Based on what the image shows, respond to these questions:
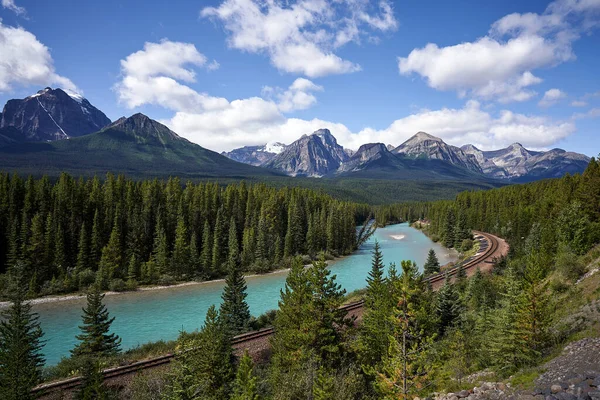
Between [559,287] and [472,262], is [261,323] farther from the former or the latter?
[472,262]

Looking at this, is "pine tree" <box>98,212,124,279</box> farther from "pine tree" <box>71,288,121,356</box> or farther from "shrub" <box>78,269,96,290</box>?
"pine tree" <box>71,288,121,356</box>

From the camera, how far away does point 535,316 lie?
17.9m

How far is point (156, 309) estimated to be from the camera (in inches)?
1928

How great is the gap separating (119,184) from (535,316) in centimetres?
8166

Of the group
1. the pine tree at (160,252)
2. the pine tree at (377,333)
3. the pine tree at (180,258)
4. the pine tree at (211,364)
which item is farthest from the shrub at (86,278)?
the pine tree at (377,333)

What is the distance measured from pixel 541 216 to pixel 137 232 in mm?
80067

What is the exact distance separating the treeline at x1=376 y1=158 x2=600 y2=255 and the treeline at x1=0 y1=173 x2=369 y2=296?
42071 millimetres

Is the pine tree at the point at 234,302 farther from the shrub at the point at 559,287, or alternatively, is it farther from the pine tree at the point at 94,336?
the shrub at the point at 559,287

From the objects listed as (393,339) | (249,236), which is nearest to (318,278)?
(393,339)

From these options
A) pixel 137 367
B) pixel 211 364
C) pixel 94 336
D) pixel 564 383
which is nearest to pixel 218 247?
pixel 94 336

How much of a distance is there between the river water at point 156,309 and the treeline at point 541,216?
30.3m

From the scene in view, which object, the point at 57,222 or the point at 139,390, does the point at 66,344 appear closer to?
the point at 139,390

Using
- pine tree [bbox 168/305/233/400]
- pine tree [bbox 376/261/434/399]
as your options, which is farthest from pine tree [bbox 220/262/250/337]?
pine tree [bbox 376/261/434/399]

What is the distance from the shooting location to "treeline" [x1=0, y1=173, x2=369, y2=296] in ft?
193
